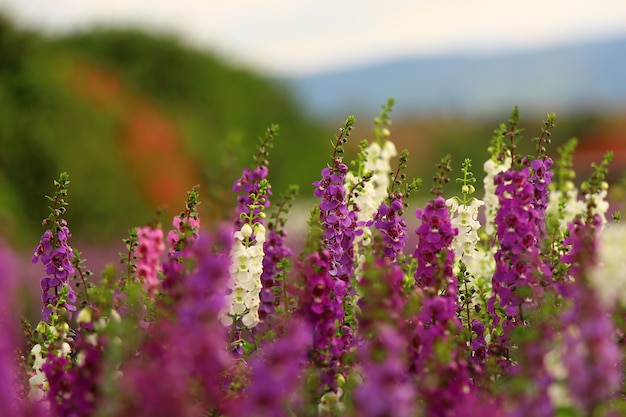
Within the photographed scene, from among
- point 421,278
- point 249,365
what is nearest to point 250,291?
point 249,365

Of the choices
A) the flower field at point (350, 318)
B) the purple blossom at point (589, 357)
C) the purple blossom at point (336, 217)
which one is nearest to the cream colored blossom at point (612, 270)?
the flower field at point (350, 318)

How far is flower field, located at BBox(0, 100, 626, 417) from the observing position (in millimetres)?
2865

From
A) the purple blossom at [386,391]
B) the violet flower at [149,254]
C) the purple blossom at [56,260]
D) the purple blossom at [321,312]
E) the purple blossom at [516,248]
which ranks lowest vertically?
the purple blossom at [386,391]

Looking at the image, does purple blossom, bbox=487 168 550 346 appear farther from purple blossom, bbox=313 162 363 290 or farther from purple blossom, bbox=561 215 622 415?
purple blossom, bbox=561 215 622 415

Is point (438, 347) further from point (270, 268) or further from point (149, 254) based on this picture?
point (149, 254)

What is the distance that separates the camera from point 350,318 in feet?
14.5

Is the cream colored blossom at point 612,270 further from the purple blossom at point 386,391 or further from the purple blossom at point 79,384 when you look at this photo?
the purple blossom at point 79,384

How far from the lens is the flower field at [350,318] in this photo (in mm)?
2865

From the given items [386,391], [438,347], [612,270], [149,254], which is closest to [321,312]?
[438,347]

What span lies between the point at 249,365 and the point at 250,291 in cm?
38

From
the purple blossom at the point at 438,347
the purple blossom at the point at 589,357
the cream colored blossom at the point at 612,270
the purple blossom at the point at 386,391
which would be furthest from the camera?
the purple blossom at the point at 438,347

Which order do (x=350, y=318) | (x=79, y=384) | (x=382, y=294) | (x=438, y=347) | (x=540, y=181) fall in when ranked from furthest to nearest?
(x=540, y=181), (x=350, y=318), (x=79, y=384), (x=382, y=294), (x=438, y=347)

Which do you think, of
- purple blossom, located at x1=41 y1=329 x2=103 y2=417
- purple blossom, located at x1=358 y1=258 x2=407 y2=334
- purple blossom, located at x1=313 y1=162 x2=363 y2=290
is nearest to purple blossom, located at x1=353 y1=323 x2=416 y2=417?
purple blossom, located at x1=358 y1=258 x2=407 y2=334

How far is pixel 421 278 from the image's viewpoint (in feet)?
14.6
